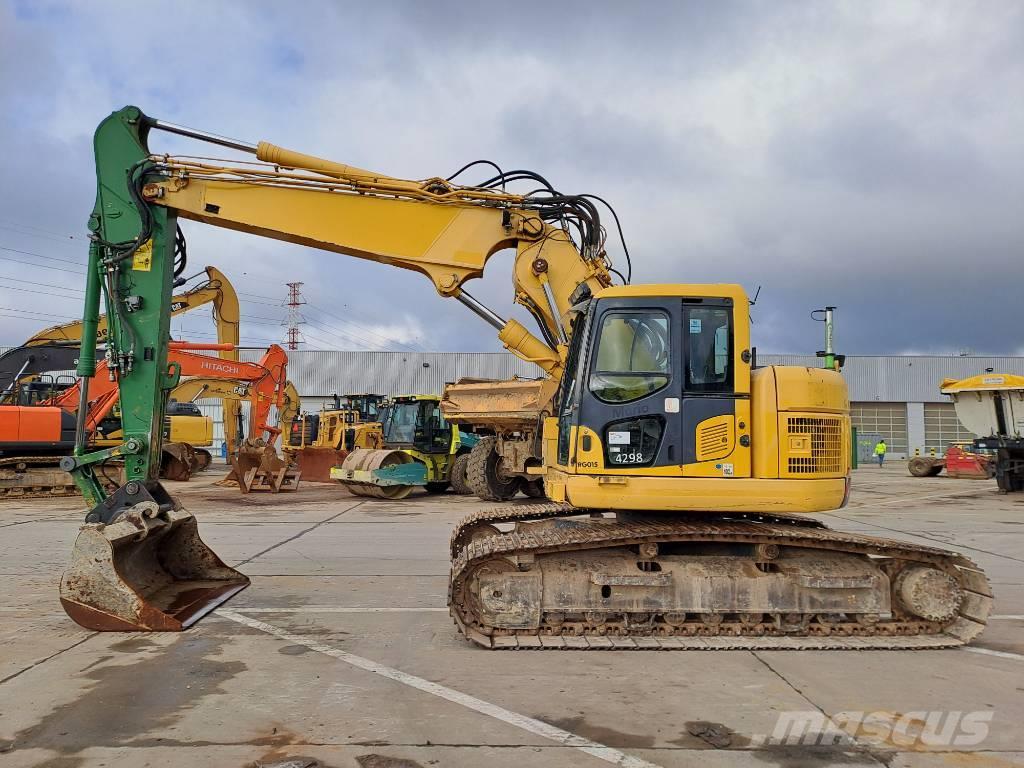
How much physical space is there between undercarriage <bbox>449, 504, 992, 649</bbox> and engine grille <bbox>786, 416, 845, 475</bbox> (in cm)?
56

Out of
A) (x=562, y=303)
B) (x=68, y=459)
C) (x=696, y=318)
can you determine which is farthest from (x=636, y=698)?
(x=68, y=459)

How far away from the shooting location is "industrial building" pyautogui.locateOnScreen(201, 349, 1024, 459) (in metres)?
48.2

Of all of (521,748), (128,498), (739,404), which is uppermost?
(739,404)

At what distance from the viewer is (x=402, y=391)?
158ft

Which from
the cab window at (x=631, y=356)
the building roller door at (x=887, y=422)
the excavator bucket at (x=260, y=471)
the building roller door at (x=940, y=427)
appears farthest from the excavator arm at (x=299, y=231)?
the building roller door at (x=940, y=427)

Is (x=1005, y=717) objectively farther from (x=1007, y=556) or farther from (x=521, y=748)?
(x=1007, y=556)

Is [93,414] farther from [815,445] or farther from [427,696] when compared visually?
[815,445]

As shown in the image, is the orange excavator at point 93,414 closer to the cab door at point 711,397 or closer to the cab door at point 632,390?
the cab door at point 632,390

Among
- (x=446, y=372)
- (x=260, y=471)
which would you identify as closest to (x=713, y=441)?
(x=260, y=471)

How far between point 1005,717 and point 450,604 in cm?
382

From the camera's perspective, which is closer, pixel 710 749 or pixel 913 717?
pixel 710 749

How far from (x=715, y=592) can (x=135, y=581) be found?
516cm

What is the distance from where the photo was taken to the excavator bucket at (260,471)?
69.3 feet

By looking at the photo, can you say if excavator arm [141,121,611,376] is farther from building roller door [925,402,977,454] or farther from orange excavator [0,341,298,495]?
building roller door [925,402,977,454]
